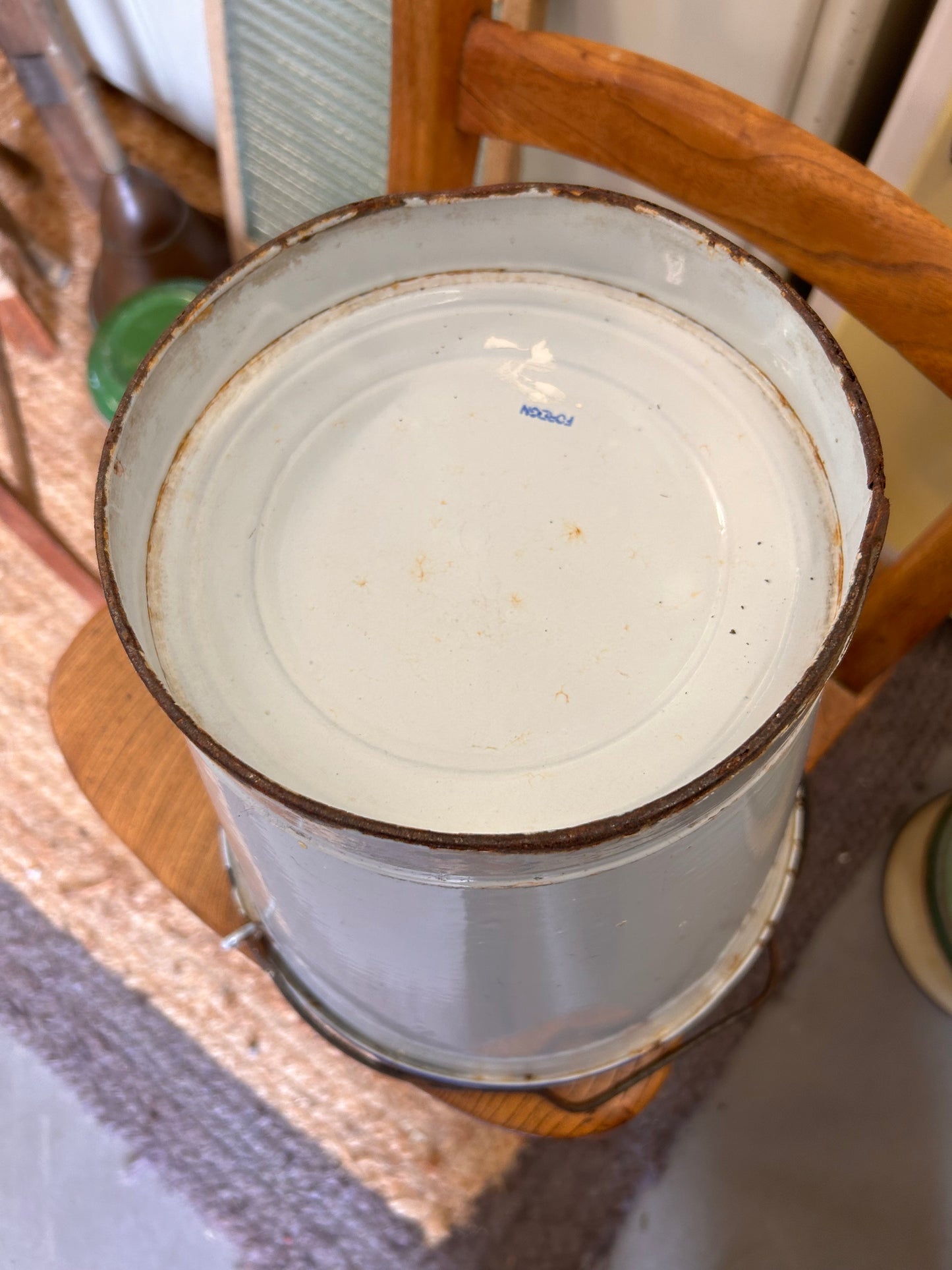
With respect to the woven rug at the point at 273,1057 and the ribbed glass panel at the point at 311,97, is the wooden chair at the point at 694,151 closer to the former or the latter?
the ribbed glass panel at the point at 311,97

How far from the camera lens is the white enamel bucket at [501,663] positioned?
1.30 feet

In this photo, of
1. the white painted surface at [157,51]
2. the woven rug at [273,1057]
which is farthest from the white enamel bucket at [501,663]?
the white painted surface at [157,51]

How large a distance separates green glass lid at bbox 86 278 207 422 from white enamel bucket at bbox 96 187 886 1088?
2.43 feet

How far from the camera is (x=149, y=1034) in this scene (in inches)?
44.1

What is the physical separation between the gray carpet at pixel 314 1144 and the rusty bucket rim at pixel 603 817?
0.66 m

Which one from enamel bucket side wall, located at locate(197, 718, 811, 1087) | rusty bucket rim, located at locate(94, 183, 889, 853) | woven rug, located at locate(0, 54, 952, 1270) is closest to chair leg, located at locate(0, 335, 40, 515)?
woven rug, located at locate(0, 54, 952, 1270)

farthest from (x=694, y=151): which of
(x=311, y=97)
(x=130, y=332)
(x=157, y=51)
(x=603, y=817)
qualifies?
(x=157, y=51)

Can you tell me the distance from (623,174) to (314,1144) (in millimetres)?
945

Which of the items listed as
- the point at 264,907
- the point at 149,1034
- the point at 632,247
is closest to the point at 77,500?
the point at 149,1034

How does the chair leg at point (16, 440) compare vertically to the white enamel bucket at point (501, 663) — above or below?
below

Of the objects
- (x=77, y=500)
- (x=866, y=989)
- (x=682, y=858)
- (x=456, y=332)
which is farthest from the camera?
(x=77, y=500)

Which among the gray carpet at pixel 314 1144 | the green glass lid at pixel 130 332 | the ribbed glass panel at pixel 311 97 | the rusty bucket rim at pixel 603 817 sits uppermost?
the rusty bucket rim at pixel 603 817

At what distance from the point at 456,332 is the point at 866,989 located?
2.87 feet

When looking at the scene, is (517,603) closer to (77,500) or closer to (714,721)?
(714,721)
